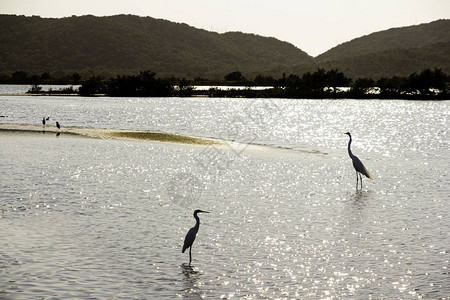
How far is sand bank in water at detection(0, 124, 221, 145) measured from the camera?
57188 millimetres

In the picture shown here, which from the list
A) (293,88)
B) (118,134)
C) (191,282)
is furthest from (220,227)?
(293,88)

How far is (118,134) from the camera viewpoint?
200ft

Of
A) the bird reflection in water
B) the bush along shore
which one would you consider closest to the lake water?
the bird reflection in water

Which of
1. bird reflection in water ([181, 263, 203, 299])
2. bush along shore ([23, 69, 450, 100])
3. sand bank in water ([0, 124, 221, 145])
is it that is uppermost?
bush along shore ([23, 69, 450, 100])

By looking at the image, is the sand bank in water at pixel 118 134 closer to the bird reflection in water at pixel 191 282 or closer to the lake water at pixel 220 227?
the lake water at pixel 220 227

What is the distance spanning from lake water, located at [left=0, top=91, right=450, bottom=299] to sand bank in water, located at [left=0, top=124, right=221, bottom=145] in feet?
40.1

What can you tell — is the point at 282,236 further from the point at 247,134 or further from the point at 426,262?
the point at 247,134

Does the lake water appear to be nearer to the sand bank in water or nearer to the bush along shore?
the sand bank in water

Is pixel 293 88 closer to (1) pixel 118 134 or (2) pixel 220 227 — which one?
(1) pixel 118 134

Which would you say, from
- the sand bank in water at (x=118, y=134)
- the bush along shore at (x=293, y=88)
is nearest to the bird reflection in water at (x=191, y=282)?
the sand bank in water at (x=118, y=134)

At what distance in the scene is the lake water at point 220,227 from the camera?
15031 millimetres

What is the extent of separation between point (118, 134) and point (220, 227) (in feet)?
136

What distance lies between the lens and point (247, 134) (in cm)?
7262

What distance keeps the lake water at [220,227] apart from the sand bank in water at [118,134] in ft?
40.1
